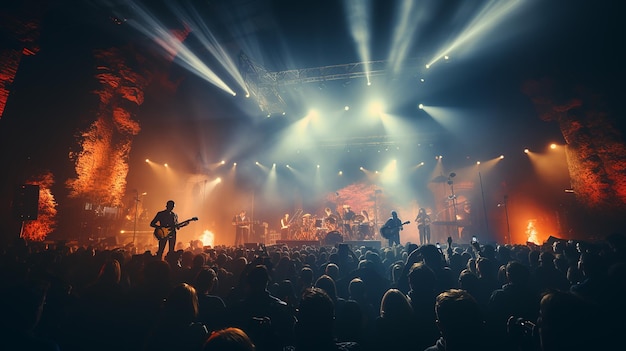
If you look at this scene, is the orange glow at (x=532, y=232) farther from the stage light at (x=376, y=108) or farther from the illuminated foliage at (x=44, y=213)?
the illuminated foliage at (x=44, y=213)

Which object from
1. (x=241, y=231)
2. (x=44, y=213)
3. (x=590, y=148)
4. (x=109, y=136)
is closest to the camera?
(x=44, y=213)

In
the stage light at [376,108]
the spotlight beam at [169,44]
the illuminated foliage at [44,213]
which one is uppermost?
the spotlight beam at [169,44]

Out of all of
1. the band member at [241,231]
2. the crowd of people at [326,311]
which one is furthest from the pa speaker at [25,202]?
the band member at [241,231]

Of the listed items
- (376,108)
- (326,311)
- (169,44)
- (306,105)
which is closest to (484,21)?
(376,108)

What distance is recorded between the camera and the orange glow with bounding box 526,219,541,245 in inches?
742

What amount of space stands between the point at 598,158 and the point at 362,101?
15.2 metres

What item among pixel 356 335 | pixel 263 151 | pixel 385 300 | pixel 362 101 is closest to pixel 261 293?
pixel 356 335

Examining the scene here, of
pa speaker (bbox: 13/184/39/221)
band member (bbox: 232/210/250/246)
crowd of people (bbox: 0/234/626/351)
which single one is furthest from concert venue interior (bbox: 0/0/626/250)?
crowd of people (bbox: 0/234/626/351)

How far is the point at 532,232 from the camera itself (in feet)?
62.6

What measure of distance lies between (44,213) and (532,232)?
3008 centimetres

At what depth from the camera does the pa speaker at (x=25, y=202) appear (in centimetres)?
1038

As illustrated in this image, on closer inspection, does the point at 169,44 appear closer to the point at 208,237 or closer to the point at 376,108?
the point at 208,237

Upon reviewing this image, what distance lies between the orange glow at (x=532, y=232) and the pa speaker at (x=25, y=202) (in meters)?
27.3

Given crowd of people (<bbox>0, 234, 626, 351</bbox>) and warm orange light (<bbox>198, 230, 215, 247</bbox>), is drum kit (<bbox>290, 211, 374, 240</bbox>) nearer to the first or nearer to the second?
warm orange light (<bbox>198, 230, 215, 247</bbox>)
